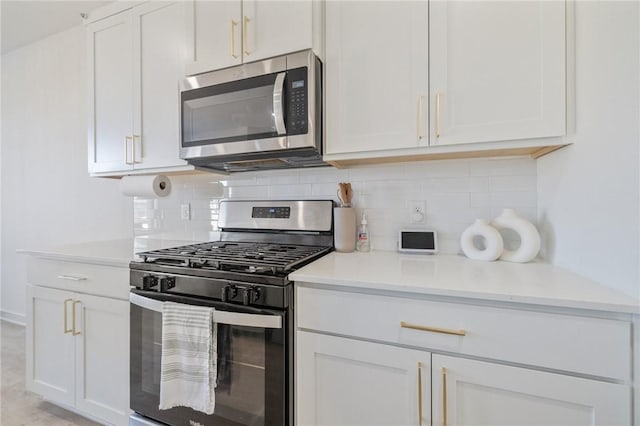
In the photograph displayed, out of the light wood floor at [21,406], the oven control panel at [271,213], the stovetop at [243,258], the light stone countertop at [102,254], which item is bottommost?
the light wood floor at [21,406]

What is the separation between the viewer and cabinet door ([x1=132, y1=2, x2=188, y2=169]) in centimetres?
167

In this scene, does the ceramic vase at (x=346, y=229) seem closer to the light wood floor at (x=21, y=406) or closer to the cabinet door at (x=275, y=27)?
the cabinet door at (x=275, y=27)

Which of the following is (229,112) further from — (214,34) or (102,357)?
(102,357)

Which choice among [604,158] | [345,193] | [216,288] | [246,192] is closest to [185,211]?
A: [246,192]

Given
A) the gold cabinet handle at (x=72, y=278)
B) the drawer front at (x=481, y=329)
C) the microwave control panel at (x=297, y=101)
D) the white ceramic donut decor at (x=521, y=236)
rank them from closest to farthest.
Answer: the drawer front at (x=481, y=329), the white ceramic donut decor at (x=521, y=236), the microwave control panel at (x=297, y=101), the gold cabinet handle at (x=72, y=278)

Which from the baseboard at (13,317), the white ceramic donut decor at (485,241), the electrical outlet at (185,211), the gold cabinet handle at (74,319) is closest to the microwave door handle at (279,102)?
the white ceramic donut decor at (485,241)

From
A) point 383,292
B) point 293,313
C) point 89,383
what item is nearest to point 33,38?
point 89,383

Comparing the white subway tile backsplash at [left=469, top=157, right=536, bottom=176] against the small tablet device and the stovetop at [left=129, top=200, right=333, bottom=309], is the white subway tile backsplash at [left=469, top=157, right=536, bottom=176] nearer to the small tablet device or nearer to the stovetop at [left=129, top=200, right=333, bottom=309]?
the small tablet device

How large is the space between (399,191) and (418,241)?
11.4 inches

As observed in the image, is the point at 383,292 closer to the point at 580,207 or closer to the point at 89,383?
the point at 580,207

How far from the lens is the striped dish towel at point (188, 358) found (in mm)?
1142

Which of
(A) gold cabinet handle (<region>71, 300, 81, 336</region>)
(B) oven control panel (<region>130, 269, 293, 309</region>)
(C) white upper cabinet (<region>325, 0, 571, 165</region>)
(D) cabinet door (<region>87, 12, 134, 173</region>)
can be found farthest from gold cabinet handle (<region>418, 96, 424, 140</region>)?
(A) gold cabinet handle (<region>71, 300, 81, 336</region>)

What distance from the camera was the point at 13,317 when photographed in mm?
3037

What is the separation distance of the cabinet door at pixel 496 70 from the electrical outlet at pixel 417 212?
0.41 metres
